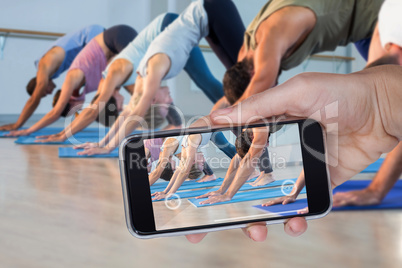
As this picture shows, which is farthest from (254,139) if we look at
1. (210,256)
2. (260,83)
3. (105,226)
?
(260,83)

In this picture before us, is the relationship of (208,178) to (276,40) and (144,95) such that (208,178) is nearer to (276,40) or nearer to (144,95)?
(276,40)

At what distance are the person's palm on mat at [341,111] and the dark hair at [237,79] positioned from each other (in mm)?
828

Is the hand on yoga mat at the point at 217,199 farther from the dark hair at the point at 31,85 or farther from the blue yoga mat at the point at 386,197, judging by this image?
the dark hair at the point at 31,85

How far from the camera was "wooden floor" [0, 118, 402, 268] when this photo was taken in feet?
1.57

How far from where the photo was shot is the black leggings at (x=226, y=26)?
1.44m

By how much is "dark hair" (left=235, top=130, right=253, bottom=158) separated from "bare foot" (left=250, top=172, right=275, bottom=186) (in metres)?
0.02

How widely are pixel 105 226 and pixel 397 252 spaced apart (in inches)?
14.5

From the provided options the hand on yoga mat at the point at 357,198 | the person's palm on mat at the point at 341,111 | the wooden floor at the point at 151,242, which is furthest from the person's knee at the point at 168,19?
the person's palm on mat at the point at 341,111

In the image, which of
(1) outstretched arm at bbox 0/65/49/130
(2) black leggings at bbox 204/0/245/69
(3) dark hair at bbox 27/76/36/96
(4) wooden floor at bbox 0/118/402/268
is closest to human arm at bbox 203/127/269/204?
(4) wooden floor at bbox 0/118/402/268

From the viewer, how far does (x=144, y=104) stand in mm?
1601

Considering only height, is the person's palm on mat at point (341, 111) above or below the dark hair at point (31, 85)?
above

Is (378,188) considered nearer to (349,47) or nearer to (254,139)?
(254,139)

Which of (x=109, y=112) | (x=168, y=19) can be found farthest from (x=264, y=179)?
(x=109, y=112)

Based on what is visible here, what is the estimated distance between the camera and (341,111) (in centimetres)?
40
